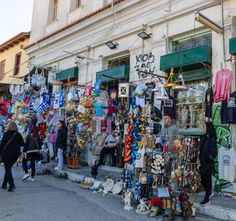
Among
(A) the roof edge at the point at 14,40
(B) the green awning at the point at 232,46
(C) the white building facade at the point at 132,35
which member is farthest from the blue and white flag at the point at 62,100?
(A) the roof edge at the point at 14,40

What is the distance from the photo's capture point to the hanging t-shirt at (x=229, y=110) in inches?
278

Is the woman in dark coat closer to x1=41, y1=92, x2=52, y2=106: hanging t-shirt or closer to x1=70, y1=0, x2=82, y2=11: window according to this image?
x1=41, y1=92, x2=52, y2=106: hanging t-shirt

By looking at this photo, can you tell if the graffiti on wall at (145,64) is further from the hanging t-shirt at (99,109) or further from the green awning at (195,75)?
the hanging t-shirt at (99,109)

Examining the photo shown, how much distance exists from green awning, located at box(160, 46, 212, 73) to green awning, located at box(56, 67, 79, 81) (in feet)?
17.0

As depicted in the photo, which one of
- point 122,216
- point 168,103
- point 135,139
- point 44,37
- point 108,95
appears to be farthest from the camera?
point 44,37

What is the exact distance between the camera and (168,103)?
8555mm

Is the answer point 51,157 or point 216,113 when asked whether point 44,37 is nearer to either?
point 51,157

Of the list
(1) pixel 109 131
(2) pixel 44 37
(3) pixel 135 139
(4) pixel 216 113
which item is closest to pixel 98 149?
(1) pixel 109 131

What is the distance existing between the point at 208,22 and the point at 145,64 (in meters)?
3.12

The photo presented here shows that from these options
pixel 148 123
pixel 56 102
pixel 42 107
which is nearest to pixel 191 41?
pixel 148 123

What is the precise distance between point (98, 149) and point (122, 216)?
5626 millimetres

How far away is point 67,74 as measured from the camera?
44.6 feet

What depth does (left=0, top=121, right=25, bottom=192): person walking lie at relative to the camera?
727 cm

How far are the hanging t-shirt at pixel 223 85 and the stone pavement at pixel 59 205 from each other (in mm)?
2876
